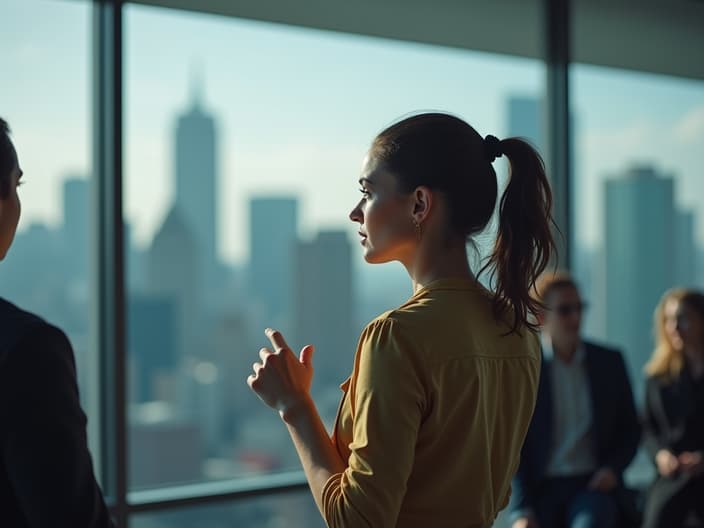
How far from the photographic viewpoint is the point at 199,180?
4.54 meters

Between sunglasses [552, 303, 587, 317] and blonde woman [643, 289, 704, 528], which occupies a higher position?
sunglasses [552, 303, 587, 317]

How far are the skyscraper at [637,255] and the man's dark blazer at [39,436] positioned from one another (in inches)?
149

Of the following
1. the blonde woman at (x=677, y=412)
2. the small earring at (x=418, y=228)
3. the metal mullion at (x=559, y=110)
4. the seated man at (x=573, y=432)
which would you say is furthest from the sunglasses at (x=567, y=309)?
the small earring at (x=418, y=228)

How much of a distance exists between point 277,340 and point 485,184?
1.33 feet

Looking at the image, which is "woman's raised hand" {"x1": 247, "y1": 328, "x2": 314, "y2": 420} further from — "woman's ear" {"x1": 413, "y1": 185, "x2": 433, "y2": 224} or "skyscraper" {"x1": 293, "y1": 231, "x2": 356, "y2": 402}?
"skyscraper" {"x1": 293, "y1": 231, "x2": 356, "y2": 402}

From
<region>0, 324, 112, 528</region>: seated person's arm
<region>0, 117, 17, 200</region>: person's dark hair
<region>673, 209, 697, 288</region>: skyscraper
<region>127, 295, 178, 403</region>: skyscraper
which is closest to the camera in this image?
<region>0, 324, 112, 528</region>: seated person's arm

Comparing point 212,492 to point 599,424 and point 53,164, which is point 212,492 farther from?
point 599,424

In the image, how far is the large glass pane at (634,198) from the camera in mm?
4426

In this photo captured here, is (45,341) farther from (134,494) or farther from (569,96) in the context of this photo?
(569,96)

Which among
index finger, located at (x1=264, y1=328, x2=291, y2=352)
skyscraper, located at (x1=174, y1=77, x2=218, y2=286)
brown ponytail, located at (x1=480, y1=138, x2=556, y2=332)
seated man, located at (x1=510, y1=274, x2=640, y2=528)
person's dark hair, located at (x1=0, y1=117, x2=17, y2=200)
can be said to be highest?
skyscraper, located at (x1=174, y1=77, x2=218, y2=286)

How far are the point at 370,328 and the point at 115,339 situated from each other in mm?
2044

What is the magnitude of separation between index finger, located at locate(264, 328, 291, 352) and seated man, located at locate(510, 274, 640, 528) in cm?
212

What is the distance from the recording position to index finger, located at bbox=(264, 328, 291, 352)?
54.4 inches

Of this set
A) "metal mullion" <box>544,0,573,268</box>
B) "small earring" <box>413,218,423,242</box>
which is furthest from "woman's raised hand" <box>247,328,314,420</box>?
"metal mullion" <box>544,0,573,268</box>
